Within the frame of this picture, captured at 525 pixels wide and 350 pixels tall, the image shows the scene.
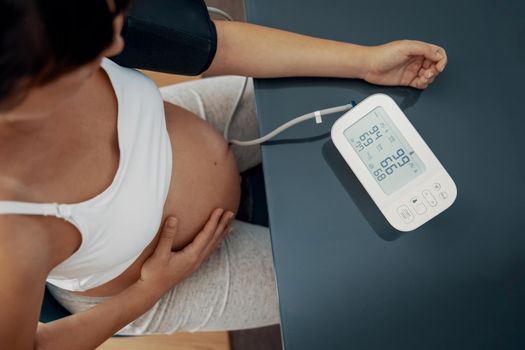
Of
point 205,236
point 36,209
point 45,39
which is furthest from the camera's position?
point 205,236

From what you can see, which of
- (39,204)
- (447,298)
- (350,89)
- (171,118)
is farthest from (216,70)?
(447,298)

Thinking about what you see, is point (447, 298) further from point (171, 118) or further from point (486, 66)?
point (171, 118)

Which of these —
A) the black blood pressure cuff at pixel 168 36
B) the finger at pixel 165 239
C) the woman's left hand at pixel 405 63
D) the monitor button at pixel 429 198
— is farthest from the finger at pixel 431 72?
the finger at pixel 165 239

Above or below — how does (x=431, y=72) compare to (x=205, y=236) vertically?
above

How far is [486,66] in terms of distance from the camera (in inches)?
24.8

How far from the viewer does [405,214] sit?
1.90ft

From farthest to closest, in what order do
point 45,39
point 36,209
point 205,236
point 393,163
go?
point 205,236 → point 393,163 → point 36,209 → point 45,39

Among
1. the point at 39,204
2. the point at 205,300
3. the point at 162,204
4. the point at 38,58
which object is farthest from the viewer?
the point at 205,300

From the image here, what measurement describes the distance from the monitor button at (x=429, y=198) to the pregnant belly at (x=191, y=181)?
0.29 meters

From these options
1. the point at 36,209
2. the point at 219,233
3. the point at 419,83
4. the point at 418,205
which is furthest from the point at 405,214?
the point at 36,209

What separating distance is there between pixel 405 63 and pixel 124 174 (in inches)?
14.9

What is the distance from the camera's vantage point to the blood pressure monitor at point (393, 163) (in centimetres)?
58

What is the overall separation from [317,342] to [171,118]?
37 centimetres

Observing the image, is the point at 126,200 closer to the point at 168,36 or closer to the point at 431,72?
the point at 168,36
